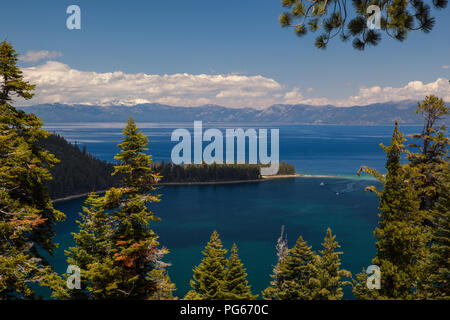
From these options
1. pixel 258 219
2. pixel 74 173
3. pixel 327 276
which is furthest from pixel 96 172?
pixel 327 276

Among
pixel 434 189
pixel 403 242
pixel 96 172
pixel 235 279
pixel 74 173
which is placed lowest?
pixel 96 172

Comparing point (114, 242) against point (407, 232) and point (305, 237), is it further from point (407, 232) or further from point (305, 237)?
point (305, 237)

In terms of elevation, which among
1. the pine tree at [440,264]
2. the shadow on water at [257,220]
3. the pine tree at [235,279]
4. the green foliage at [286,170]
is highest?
the pine tree at [440,264]

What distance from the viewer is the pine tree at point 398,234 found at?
13609 millimetres

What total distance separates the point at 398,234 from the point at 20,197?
17063 millimetres

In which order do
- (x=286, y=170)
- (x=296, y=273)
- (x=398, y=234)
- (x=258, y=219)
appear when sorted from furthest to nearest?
(x=286, y=170) < (x=258, y=219) < (x=296, y=273) < (x=398, y=234)

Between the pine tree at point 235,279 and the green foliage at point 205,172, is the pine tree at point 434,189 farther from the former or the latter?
the green foliage at point 205,172

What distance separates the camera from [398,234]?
44.3 feet

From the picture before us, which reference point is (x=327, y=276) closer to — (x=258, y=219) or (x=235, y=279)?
(x=235, y=279)

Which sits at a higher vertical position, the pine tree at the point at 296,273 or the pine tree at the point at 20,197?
the pine tree at the point at 20,197

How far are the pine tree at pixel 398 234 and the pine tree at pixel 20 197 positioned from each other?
46.2 ft

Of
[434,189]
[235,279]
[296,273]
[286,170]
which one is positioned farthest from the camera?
[286,170]

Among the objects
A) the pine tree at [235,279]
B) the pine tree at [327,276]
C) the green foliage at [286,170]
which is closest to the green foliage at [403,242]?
the pine tree at [327,276]

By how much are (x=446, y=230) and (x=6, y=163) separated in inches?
782
